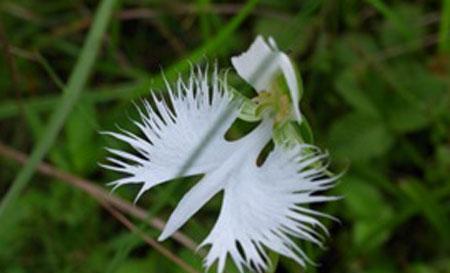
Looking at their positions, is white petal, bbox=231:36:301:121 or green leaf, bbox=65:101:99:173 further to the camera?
green leaf, bbox=65:101:99:173

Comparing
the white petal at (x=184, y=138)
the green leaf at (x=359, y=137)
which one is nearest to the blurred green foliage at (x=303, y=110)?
the green leaf at (x=359, y=137)

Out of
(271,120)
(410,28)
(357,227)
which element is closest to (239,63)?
(271,120)

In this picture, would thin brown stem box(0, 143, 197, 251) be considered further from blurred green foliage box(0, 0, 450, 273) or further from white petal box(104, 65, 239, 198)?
white petal box(104, 65, 239, 198)

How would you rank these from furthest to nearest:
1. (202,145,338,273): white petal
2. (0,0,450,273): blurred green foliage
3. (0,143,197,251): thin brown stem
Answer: (0,0,450,273): blurred green foliage → (0,143,197,251): thin brown stem → (202,145,338,273): white petal

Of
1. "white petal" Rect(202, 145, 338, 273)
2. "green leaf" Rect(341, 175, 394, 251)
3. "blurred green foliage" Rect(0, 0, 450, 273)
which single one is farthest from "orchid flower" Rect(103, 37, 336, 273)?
"green leaf" Rect(341, 175, 394, 251)

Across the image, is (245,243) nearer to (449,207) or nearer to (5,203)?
(5,203)

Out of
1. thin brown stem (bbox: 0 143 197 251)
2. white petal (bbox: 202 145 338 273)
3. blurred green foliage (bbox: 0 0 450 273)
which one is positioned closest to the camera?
white petal (bbox: 202 145 338 273)

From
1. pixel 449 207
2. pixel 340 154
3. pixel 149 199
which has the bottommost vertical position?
pixel 449 207
